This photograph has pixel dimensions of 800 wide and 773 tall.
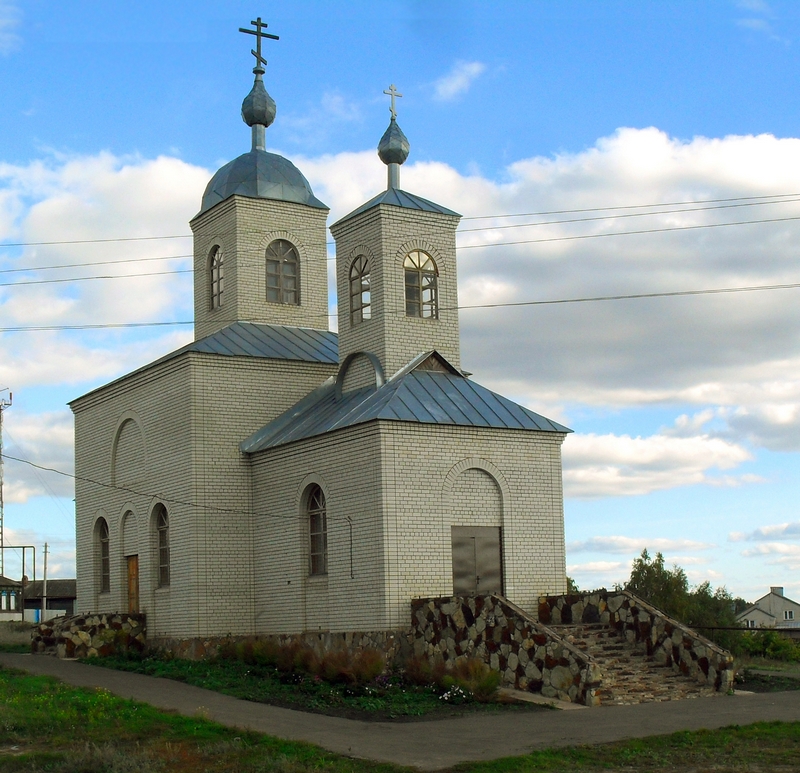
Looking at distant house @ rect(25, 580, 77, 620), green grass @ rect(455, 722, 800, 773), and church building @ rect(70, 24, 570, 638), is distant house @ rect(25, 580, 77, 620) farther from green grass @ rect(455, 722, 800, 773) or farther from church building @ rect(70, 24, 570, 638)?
green grass @ rect(455, 722, 800, 773)

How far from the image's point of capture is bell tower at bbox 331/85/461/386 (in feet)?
75.6

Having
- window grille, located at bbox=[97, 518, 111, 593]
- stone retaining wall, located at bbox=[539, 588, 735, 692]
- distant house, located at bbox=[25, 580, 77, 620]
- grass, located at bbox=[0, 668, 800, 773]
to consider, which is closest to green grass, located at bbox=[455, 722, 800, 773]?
grass, located at bbox=[0, 668, 800, 773]

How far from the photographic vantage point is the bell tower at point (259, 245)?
2712 centimetres

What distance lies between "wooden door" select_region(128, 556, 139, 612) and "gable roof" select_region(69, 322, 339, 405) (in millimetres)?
4076

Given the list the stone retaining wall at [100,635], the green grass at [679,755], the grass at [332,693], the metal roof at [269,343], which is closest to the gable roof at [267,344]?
the metal roof at [269,343]

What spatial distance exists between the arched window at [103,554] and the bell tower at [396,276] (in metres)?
7.67

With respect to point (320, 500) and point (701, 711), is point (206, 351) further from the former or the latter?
point (701, 711)

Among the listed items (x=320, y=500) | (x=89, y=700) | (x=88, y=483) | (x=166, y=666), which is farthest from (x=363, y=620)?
(x=88, y=483)

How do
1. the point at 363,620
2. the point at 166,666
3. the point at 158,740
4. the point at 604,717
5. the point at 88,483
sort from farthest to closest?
the point at 88,483
the point at 166,666
the point at 363,620
the point at 604,717
the point at 158,740

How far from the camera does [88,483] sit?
1098 inches

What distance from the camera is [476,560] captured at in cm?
2116

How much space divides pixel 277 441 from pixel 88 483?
695 centimetres

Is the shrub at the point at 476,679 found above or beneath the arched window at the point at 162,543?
beneath

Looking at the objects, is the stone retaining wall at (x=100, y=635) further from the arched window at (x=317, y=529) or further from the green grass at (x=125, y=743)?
the green grass at (x=125, y=743)
